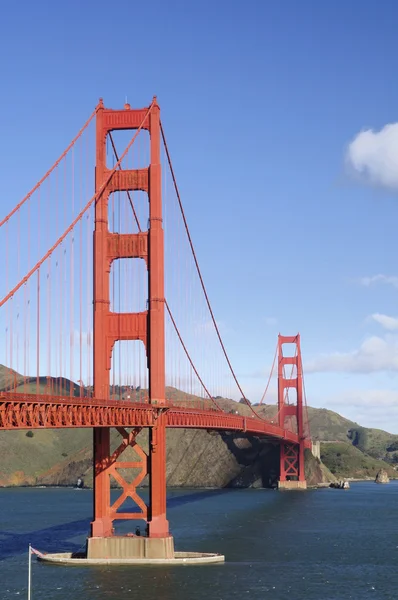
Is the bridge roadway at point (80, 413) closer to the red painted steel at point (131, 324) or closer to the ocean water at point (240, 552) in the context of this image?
the red painted steel at point (131, 324)

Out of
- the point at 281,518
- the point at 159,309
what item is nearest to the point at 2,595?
the point at 159,309

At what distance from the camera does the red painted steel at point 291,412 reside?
5743 inches

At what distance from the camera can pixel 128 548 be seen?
56125 millimetres

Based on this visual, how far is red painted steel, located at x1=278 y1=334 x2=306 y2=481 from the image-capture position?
479 ft

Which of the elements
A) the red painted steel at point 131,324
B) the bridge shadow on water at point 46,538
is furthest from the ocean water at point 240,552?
the red painted steel at point 131,324

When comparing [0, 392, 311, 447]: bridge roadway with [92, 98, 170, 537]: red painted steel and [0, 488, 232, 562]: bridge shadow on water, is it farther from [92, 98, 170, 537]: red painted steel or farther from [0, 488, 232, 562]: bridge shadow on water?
[0, 488, 232, 562]: bridge shadow on water

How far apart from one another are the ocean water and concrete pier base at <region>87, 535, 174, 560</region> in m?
0.96

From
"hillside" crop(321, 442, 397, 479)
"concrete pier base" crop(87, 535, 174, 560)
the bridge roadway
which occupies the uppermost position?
the bridge roadway

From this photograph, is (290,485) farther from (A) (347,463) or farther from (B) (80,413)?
(B) (80,413)

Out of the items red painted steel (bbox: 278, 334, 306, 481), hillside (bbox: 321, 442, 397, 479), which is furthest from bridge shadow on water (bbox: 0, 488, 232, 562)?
hillside (bbox: 321, 442, 397, 479)

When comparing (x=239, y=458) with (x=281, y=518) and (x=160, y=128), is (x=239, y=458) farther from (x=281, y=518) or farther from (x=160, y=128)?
(x=160, y=128)

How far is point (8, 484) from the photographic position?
172m

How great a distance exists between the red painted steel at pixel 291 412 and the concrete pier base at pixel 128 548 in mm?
87949

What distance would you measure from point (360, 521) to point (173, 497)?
41.4 m
